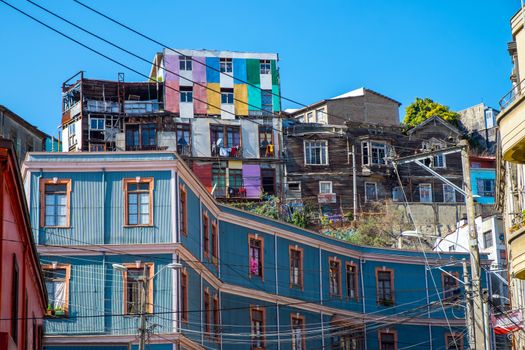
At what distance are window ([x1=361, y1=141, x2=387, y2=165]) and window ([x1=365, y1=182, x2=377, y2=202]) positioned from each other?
169 centimetres

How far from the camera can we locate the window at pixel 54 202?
1927 inches

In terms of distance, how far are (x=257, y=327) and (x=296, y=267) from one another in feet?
15.6

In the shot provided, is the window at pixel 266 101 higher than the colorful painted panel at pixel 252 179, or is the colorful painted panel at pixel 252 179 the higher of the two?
the window at pixel 266 101

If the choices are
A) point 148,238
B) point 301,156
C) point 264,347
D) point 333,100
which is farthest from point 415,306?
point 333,100

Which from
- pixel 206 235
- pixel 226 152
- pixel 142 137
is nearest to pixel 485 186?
pixel 226 152

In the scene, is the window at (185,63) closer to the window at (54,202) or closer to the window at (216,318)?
the window at (216,318)

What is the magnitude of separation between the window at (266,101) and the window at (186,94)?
223 inches

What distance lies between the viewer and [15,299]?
27.0 metres

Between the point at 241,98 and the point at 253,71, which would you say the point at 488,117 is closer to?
the point at 253,71

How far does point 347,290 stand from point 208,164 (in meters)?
26.0

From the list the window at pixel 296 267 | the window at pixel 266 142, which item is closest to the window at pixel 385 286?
the window at pixel 296 267

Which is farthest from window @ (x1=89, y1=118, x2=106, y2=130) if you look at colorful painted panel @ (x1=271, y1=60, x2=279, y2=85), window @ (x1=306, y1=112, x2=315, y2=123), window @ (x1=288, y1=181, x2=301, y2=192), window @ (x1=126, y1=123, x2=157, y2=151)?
window @ (x1=306, y1=112, x2=315, y2=123)

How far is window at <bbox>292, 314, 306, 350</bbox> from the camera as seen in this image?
5912 centimetres

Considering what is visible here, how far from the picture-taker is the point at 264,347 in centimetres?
5653
